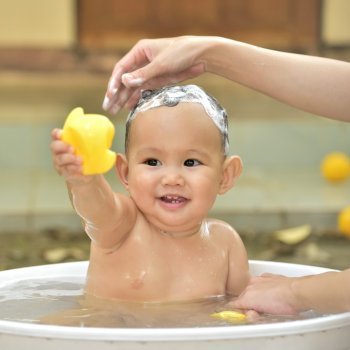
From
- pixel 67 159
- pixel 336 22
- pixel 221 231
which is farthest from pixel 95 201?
pixel 336 22

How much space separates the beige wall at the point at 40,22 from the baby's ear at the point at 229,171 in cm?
270

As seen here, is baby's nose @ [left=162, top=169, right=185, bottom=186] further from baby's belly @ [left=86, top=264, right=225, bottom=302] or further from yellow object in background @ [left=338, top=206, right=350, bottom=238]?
yellow object in background @ [left=338, top=206, right=350, bottom=238]

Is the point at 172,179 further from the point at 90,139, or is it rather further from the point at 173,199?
the point at 90,139

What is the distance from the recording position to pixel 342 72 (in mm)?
1856

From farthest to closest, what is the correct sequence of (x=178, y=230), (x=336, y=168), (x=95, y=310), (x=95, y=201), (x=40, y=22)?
(x=40, y=22) → (x=336, y=168) → (x=178, y=230) → (x=95, y=310) → (x=95, y=201)

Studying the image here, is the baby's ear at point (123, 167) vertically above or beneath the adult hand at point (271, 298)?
above

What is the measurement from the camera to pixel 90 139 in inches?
57.7

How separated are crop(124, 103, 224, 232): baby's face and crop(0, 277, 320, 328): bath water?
16 centimetres

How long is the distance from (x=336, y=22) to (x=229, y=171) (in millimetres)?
2807

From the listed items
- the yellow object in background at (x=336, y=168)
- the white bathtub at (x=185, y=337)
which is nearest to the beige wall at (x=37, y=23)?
the yellow object in background at (x=336, y=168)

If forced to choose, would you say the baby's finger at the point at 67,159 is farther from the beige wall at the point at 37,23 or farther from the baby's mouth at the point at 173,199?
the beige wall at the point at 37,23

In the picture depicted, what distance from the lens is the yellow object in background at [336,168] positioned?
13.9 feet

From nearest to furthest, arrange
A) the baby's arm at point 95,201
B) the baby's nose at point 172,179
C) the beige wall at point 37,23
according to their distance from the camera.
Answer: the baby's arm at point 95,201
the baby's nose at point 172,179
the beige wall at point 37,23

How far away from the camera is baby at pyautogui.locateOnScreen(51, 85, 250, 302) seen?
5.74ft
